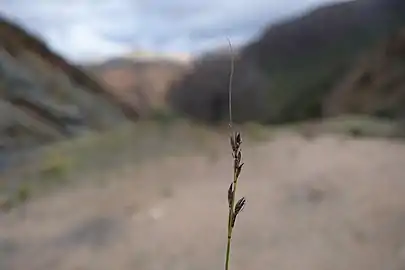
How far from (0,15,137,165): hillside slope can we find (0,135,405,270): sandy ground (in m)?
1.32

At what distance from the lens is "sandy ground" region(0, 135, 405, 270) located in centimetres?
222

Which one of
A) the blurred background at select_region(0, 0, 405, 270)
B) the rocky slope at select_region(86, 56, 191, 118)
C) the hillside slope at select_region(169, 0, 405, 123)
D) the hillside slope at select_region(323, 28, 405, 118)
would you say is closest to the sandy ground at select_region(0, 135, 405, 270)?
the blurred background at select_region(0, 0, 405, 270)

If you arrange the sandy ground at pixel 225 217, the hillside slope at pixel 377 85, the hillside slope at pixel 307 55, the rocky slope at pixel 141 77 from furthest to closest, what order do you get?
the hillside slope at pixel 307 55
the hillside slope at pixel 377 85
the rocky slope at pixel 141 77
the sandy ground at pixel 225 217

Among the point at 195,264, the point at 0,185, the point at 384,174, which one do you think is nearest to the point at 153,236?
the point at 195,264

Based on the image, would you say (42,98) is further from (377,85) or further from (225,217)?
(377,85)

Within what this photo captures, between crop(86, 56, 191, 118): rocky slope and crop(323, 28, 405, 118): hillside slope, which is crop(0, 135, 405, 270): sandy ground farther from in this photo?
crop(323, 28, 405, 118): hillside slope

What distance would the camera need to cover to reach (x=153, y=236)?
2488 mm

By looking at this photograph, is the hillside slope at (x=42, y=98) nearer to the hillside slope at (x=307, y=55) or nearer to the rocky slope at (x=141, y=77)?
the rocky slope at (x=141, y=77)

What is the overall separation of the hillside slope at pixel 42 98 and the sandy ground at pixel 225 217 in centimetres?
132

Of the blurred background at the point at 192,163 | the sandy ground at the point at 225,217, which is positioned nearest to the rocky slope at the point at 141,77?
the blurred background at the point at 192,163

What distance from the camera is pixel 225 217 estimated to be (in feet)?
8.46

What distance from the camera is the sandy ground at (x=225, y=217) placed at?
2219 mm

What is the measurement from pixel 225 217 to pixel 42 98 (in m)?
2.83

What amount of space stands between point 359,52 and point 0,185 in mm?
5113
